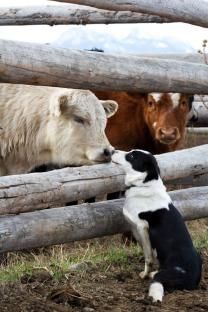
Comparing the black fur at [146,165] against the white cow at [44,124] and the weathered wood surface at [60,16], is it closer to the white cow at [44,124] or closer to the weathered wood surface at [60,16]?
the white cow at [44,124]

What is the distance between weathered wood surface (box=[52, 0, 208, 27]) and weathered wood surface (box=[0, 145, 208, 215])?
104 centimetres

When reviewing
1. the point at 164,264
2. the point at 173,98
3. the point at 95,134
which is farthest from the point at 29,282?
the point at 173,98

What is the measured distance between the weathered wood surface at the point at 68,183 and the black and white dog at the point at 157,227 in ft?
0.51

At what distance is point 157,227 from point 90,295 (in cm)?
69

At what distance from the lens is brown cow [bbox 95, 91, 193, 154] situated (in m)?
8.63

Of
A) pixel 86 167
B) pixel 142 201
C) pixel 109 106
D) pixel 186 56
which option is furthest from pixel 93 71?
pixel 186 56

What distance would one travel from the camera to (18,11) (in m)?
8.64

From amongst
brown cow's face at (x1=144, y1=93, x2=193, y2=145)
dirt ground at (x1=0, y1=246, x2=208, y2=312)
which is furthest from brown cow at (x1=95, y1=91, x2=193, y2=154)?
dirt ground at (x1=0, y1=246, x2=208, y2=312)

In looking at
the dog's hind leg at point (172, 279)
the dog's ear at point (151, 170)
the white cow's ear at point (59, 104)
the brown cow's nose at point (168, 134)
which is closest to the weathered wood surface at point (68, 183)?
the dog's ear at point (151, 170)

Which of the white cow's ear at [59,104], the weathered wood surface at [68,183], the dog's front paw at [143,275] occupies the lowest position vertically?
the dog's front paw at [143,275]

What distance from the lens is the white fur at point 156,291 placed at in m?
4.55

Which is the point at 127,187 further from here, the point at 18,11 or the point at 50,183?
the point at 18,11

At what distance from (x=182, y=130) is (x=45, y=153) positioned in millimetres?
1868

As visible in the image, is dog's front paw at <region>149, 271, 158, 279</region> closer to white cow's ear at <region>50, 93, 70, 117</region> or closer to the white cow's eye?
the white cow's eye
